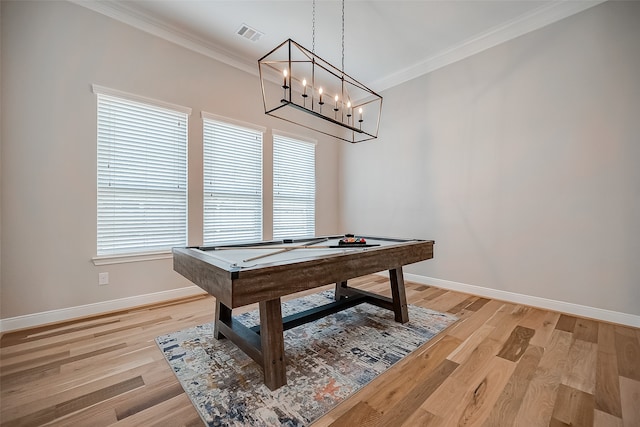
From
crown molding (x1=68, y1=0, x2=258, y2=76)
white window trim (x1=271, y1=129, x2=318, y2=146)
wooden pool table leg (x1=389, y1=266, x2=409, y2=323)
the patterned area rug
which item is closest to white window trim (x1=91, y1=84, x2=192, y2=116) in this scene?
crown molding (x1=68, y1=0, x2=258, y2=76)

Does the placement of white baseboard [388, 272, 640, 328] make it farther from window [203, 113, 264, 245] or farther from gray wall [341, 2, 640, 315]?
window [203, 113, 264, 245]

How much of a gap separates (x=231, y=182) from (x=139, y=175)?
1077 mm

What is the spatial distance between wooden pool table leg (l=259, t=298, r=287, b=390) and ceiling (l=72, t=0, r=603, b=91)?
120 inches

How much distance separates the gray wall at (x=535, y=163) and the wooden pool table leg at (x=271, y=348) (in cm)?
292

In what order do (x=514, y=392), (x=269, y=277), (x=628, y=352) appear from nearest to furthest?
(x=269, y=277) → (x=514, y=392) → (x=628, y=352)

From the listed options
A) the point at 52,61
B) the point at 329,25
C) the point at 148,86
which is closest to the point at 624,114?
the point at 329,25

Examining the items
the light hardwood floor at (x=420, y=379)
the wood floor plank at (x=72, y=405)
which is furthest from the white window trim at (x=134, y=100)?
the wood floor plank at (x=72, y=405)

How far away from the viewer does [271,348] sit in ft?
5.52

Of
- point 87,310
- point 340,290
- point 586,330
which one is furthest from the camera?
point 340,290

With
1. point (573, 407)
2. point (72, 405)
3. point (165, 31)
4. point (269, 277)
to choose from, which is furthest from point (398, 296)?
point (165, 31)

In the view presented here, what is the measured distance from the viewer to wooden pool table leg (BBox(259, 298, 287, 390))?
5.46ft

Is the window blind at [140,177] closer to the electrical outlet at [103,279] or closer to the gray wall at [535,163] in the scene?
the electrical outlet at [103,279]

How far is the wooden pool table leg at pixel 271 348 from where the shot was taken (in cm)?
167

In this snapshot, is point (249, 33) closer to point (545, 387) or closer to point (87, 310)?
point (87, 310)
